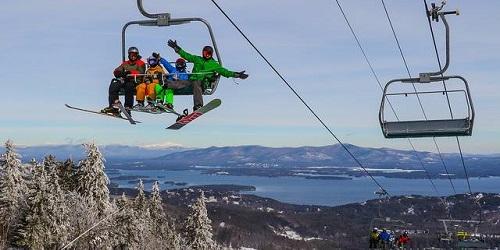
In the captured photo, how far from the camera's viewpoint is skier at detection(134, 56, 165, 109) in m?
11.2

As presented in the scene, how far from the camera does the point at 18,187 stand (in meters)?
49.1

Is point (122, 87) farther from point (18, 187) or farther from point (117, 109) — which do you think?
point (18, 187)

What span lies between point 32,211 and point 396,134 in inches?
1246

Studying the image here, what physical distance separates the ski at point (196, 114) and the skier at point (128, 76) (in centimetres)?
100

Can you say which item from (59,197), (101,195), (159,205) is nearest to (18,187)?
(101,195)

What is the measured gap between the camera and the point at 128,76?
11.5m

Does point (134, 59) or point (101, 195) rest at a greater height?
point (134, 59)

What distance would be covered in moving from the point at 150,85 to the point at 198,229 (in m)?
49.5

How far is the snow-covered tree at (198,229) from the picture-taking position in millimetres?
58822

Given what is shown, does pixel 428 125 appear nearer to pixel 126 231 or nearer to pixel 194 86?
pixel 194 86

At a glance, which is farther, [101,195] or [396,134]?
[101,195]

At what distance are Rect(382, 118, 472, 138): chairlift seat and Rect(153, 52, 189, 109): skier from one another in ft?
16.5

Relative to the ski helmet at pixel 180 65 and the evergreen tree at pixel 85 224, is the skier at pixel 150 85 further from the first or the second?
the evergreen tree at pixel 85 224

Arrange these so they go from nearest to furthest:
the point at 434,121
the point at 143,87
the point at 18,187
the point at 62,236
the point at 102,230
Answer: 1. the point at 143,87
2. the point at 434,121
3. the point at 62,236
4. the point at 102,230
5. the point at 18,187
